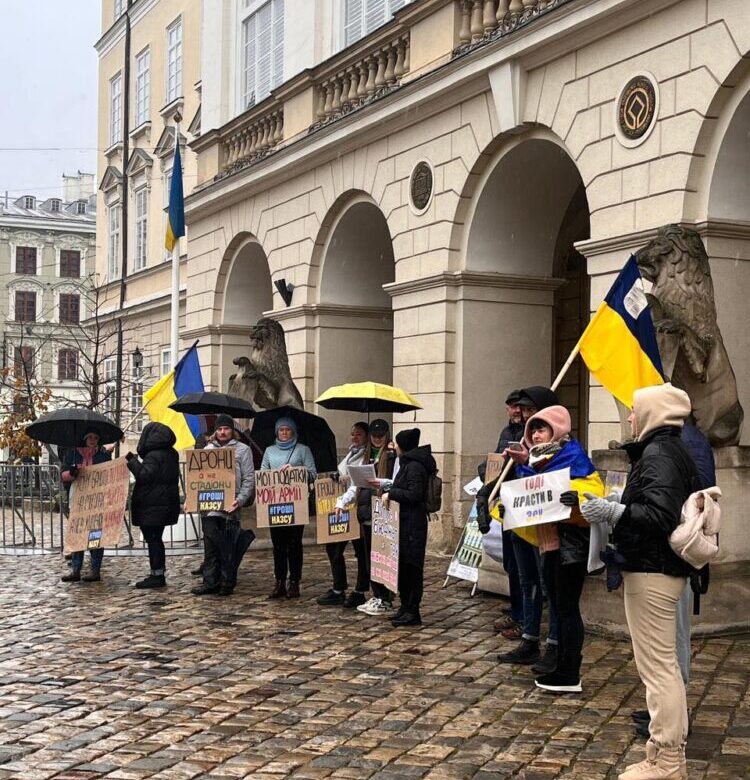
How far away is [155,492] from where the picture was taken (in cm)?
1220

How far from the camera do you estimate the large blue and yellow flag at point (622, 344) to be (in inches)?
337

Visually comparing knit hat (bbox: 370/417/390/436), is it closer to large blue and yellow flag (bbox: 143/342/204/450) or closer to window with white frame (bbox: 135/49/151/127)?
large blue and yellow flag (bbox: 143/342/204/450)

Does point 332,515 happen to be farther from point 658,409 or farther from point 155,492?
point 658,409

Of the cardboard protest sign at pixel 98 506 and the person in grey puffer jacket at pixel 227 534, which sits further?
the cardboard protest sign at pixel 98 506

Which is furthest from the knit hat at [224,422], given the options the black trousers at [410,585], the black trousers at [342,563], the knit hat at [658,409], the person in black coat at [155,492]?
the knit hat at [658,409]

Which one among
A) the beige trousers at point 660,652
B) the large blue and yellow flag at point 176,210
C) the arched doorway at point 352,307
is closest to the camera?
the beige trousers at point 660,652

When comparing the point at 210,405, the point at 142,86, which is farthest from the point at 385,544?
the point at 142,86

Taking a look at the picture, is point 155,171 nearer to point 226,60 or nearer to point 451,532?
point 226,60


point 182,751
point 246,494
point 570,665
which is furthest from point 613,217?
point 182,751

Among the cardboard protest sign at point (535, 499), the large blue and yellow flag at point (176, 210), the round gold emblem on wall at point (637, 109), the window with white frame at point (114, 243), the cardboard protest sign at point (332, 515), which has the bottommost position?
the cardboard protest sign at point (332, 515)

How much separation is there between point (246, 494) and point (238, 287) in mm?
11710

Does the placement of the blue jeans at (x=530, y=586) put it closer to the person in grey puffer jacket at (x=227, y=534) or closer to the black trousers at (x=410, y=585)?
the black trousers at (x=410, y=585)

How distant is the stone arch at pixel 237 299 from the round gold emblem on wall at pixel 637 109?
1122 cm

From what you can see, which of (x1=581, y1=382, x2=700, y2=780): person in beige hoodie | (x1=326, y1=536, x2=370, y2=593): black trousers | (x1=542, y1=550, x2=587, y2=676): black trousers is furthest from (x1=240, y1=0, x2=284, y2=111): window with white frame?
(x1=581, y1=382, x2=700, y2=780): person in beige hoodie
